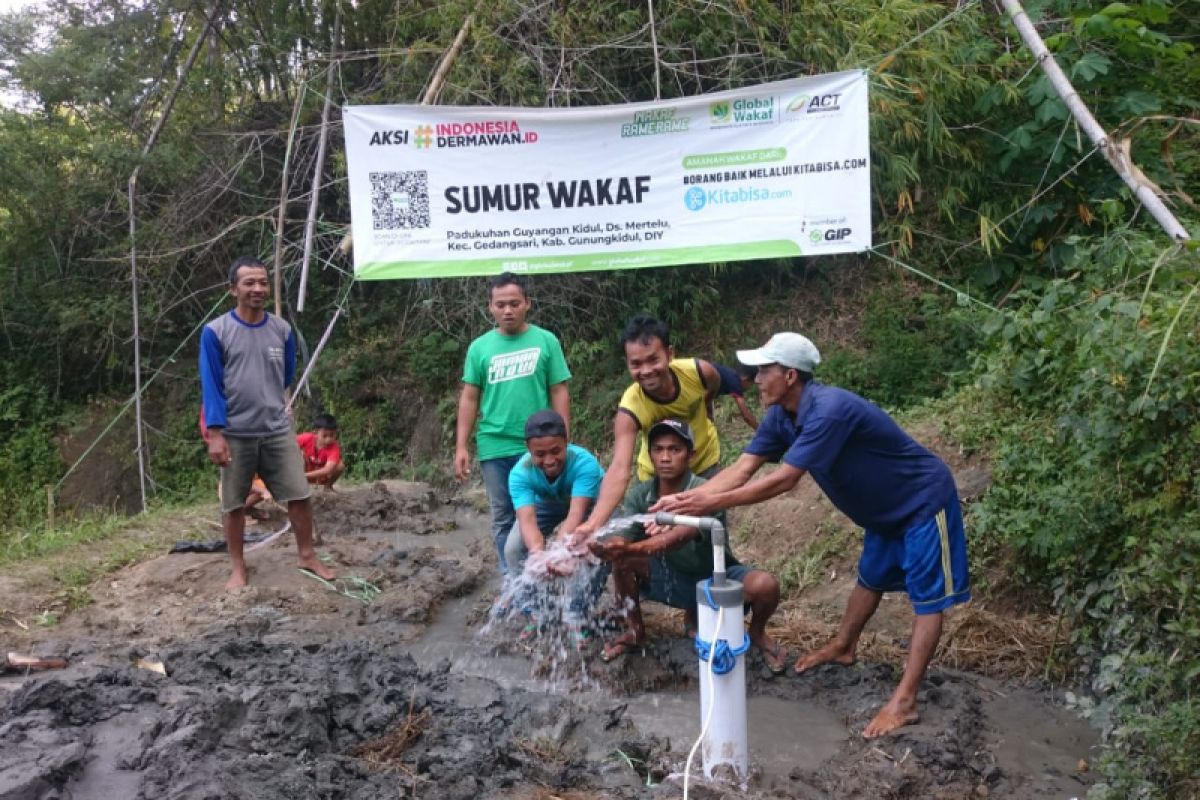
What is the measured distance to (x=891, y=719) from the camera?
12.5 ft

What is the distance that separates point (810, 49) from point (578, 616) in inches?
220

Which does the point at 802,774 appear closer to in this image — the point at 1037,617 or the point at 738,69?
the point at 1037,617

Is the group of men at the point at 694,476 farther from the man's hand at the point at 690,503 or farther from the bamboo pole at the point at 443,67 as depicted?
the bamboo pole at the point at 443,67

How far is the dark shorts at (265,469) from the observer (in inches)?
215

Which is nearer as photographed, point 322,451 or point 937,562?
point 937,562

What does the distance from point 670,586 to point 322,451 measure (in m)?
4.27

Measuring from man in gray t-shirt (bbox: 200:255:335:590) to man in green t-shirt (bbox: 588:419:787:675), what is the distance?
83.8 inches

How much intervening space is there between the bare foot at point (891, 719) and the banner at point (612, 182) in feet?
12.2

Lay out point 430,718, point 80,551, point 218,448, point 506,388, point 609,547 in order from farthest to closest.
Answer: point 80,551 → point 218,448 → point 506,388 → point 609,547 → point 430,718

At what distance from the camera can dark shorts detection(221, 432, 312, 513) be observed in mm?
5453

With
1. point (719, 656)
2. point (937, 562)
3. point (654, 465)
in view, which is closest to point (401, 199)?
point (654, 465)

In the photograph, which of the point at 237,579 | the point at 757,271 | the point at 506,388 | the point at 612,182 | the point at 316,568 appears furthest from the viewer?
the point at 757,271

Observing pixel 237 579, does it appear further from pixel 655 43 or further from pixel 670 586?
pixel 655 43

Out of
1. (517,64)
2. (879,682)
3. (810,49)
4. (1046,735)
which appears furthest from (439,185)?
(1046,735)
